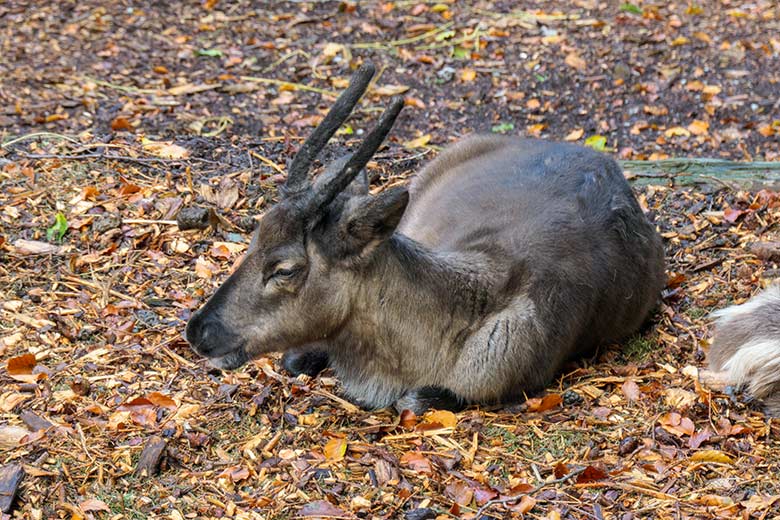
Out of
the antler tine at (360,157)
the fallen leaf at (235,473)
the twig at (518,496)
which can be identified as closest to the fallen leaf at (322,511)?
the fallen leaf at (235,473)

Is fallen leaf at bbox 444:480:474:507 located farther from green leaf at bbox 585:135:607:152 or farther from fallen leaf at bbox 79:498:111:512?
green leaf at bbox 585:135:607:152

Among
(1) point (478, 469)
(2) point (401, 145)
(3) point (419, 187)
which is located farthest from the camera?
(2) point (401, 145)

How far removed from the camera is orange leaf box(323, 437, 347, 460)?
202 inches

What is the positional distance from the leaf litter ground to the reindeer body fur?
0.75 feet

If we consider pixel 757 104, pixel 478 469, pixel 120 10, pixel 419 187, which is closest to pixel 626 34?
pixel 757 104

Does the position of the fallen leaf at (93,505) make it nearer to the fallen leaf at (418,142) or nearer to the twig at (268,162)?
the twig at (268,162)

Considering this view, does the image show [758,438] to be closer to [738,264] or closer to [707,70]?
[738,264]

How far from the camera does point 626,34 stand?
35.9ft

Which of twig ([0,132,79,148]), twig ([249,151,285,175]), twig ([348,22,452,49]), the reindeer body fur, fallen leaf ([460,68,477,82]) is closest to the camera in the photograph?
the reindeer body fur

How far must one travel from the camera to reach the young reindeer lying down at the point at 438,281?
518 cm

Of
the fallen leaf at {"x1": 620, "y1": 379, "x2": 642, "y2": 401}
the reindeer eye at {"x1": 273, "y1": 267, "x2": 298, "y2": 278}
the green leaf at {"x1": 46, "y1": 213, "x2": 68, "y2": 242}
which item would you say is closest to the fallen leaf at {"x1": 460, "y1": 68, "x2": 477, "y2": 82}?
the green leaf at {"x1": 46, "y1": 213, "x2": 68, "y2": 242}

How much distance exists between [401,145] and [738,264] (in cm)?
315

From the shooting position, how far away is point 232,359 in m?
5.29

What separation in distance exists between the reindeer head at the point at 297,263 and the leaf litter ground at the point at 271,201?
1.71 feet
